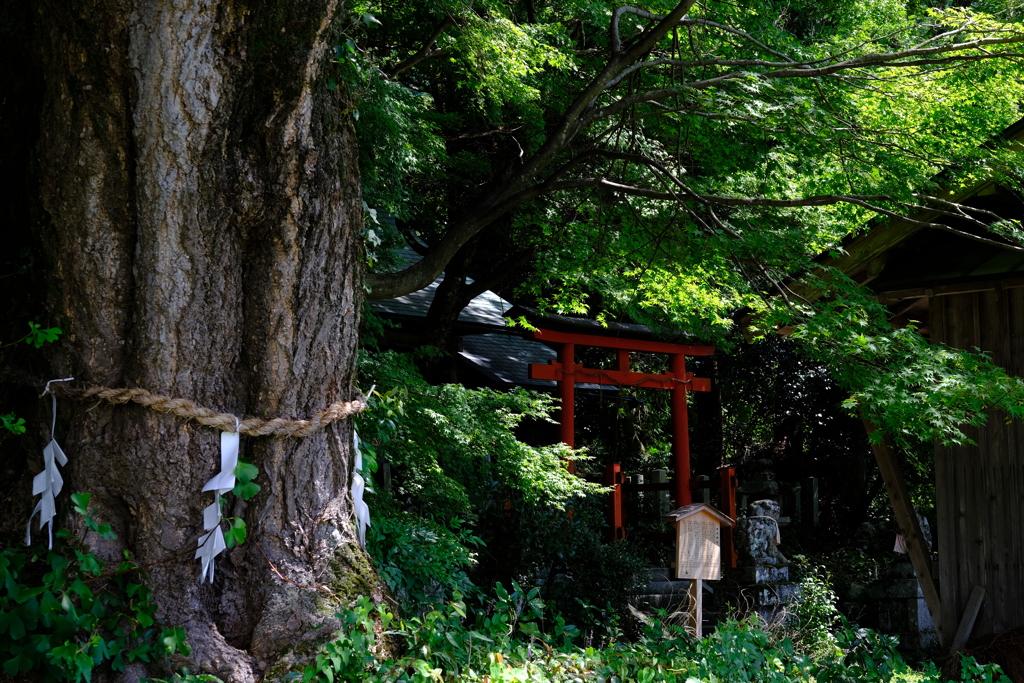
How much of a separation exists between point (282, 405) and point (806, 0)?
9450 millimetres

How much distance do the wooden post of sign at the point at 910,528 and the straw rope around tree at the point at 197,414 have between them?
5.29m

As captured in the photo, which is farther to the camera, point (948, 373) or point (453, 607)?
point (948, 373)

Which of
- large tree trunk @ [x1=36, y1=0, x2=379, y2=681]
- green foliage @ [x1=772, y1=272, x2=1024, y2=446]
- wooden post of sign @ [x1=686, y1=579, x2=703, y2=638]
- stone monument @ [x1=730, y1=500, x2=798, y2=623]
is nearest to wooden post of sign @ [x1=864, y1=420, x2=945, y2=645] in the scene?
green foliage @ [x1=772, y1=272, x2=1024, y2=446]

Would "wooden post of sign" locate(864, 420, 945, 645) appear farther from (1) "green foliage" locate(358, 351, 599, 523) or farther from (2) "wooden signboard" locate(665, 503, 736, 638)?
(1) "green foliage" locate(358, 351, 599, 523)

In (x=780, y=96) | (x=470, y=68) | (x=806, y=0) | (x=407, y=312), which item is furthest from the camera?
(x=407, y=312)

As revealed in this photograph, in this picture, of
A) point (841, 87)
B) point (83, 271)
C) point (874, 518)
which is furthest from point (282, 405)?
point (874, 518)

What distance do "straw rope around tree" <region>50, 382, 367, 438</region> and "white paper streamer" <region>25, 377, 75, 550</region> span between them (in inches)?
4.3

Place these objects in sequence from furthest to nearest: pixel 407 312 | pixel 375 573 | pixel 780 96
A: 1. pixel 407 312
2. pixel 780 96
3. pixel 375 573

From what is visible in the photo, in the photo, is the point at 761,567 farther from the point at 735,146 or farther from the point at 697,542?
the point at 735,146

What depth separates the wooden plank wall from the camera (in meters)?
6.64

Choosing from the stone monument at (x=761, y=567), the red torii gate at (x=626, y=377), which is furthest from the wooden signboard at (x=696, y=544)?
the red torii gate at (x=626, y=377)

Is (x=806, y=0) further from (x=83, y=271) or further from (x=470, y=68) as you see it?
(x=83, y=271)

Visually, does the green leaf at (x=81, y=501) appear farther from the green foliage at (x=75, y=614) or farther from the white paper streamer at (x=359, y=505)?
the white paper streamer at (x=359, y=505)

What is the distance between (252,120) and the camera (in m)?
3.25
